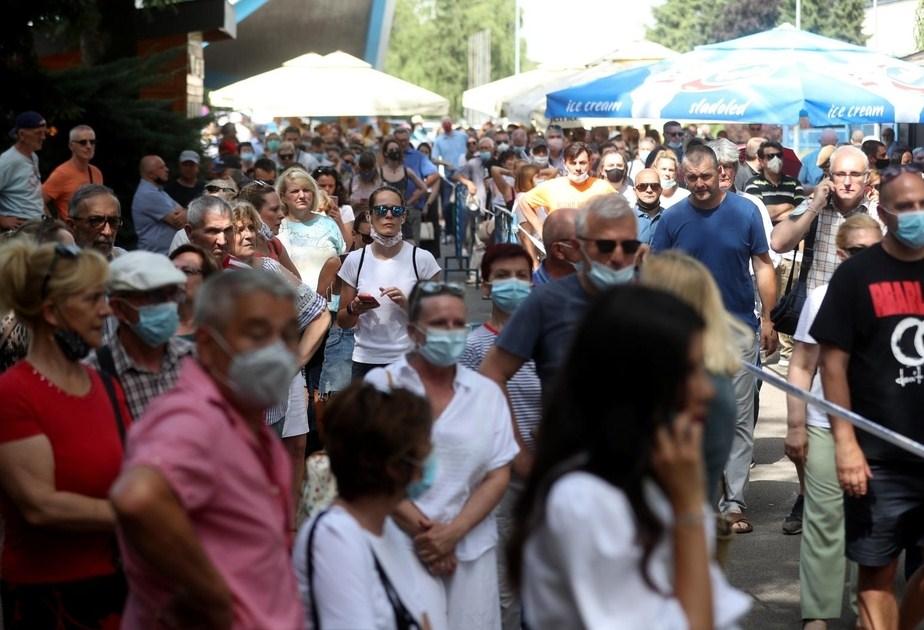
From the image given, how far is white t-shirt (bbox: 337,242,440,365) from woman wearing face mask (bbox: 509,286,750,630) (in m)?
5.74

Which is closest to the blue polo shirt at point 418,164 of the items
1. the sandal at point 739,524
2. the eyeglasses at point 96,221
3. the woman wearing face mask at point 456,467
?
the sandal at point 739,524

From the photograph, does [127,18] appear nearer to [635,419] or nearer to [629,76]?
[629,76]

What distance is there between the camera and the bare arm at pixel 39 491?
13.8 ft

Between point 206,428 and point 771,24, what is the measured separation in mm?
123189

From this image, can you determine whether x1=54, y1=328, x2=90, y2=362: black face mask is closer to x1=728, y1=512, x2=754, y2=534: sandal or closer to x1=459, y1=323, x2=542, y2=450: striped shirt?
x1=459, y1=323, x2=542, y2=450: striped shirt

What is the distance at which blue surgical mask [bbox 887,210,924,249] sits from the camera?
5730 millimetres

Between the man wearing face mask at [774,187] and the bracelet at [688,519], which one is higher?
the bracelet at [688,519]

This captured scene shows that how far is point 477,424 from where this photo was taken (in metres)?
5.12

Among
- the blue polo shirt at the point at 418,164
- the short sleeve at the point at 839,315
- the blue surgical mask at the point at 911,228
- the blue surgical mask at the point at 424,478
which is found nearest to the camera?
the blue surgical mask at the point at 424,478

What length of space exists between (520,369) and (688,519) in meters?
3.13

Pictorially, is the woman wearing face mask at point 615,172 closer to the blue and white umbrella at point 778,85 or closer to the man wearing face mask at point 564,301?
the blue and white umbrella at point 778,85

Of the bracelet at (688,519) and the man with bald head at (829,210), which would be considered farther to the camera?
the man with bald head at (829,210)

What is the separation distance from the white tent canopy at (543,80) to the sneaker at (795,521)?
10774mm

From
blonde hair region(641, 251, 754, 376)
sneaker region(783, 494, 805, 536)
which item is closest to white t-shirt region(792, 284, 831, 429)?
sneaker region(783, 494, 805, 536)
